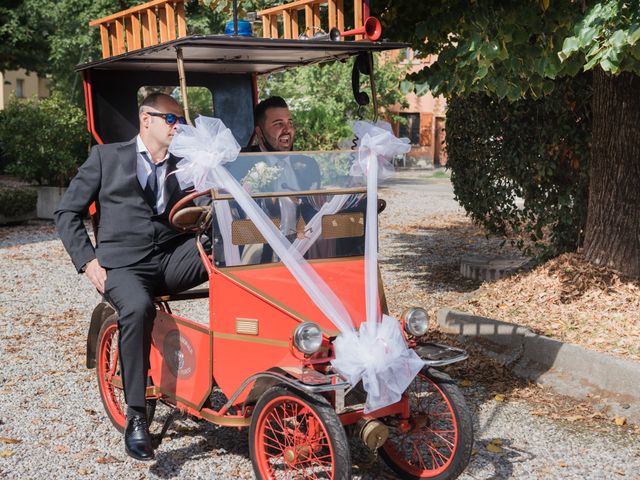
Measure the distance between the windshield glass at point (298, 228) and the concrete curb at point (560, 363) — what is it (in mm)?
2028

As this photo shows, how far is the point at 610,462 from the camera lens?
4.65m

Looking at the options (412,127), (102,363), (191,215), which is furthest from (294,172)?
(412,127)

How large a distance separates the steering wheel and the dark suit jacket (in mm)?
268

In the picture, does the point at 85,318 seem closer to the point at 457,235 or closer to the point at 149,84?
the point at 149,84

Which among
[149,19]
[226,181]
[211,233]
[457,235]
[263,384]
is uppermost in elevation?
[149,19]

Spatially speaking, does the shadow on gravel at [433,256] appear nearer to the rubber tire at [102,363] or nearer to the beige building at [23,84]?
the rubber tire at [102,363]

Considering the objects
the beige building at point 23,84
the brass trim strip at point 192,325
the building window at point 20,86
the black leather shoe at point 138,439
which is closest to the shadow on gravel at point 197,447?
the black leather shoe at point 138,439

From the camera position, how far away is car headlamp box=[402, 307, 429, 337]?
13.5 ft

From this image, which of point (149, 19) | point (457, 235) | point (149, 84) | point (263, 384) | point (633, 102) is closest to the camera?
point (263, 384)

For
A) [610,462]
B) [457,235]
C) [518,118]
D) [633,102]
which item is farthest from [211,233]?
[457,235]

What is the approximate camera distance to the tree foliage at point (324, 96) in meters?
26.3

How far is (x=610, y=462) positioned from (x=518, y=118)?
4.48 m

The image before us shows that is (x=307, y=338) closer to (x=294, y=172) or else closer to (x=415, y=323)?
(x=415, y=323)

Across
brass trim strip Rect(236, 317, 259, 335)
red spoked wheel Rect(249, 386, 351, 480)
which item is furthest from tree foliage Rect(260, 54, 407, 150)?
red spoked wheel Rect(249, 386, 351, 480)
